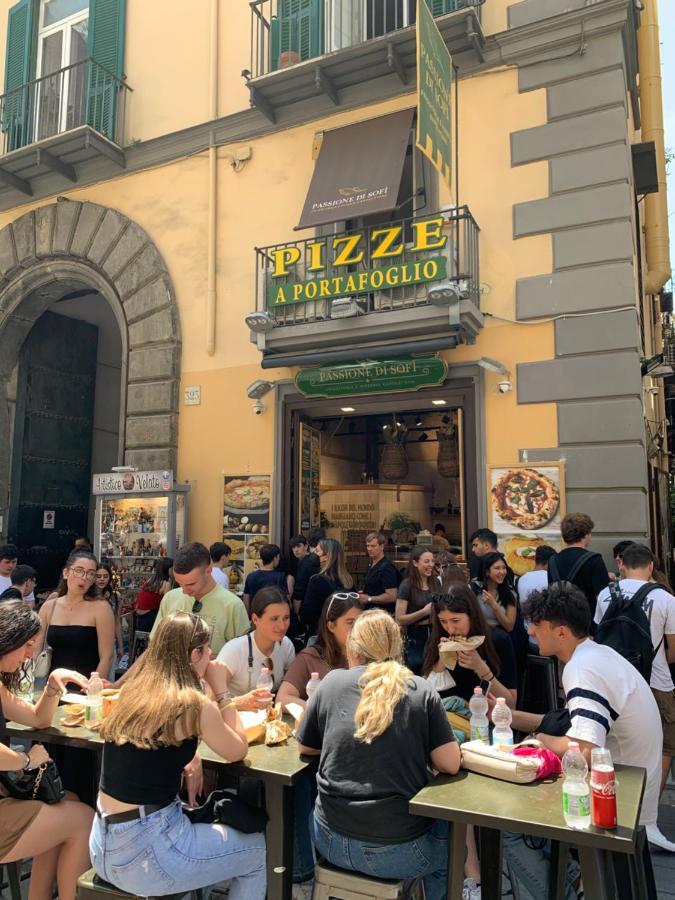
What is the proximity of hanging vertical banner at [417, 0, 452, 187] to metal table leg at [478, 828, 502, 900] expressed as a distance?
602 cm

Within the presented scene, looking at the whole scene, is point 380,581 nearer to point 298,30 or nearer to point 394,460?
point 394,460

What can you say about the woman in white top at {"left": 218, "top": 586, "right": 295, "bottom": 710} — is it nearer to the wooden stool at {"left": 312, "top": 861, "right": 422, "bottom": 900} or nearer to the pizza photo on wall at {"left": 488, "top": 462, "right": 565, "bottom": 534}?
the wooden stool at {"left": 312, "top": 861, "right": 422, "bottom": 900}

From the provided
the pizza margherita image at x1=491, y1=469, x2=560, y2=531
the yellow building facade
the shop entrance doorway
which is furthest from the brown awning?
the pizza margherita image at x1=491, y1=469, x2=560, y2=531

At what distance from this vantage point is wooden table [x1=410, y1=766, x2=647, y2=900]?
2.46 metres

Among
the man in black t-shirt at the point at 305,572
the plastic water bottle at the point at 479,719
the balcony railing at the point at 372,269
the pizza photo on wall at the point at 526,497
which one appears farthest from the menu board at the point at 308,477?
the plastic water bottle at the point at 479,719

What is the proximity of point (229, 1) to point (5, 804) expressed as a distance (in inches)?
439

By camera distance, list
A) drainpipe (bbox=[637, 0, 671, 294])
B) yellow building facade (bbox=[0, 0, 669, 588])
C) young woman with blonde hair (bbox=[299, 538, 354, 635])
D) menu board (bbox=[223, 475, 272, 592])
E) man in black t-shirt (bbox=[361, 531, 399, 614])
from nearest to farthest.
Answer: young woman with blonde hair (bbox=[299, 538, 354, 635]) < man in black t-shirt (bbox=[361, 531, 399, 614]) < yellow building facade (bbox=[0, 0, 669, 588]) < menu board (bbox=[223, 475, 272, 592]) < drainpipe (bbox=[637, 0, 671, 294])

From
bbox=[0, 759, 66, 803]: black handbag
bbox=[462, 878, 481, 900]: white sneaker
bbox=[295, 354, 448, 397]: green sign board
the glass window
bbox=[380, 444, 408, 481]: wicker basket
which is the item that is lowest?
bbox=[462, 878, 481, 900]: white sneaker

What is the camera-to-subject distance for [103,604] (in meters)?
4.91

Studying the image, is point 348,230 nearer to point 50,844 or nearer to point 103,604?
point 103,604

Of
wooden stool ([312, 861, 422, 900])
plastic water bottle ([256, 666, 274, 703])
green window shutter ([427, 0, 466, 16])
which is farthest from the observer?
green window shutter ([427, 0, 466, 16])

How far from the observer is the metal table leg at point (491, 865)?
3.00 meters

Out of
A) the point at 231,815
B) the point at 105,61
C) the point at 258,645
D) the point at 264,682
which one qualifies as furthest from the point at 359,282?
the point at 105,61

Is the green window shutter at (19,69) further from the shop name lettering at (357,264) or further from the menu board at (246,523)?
the menu board at (246,523)
